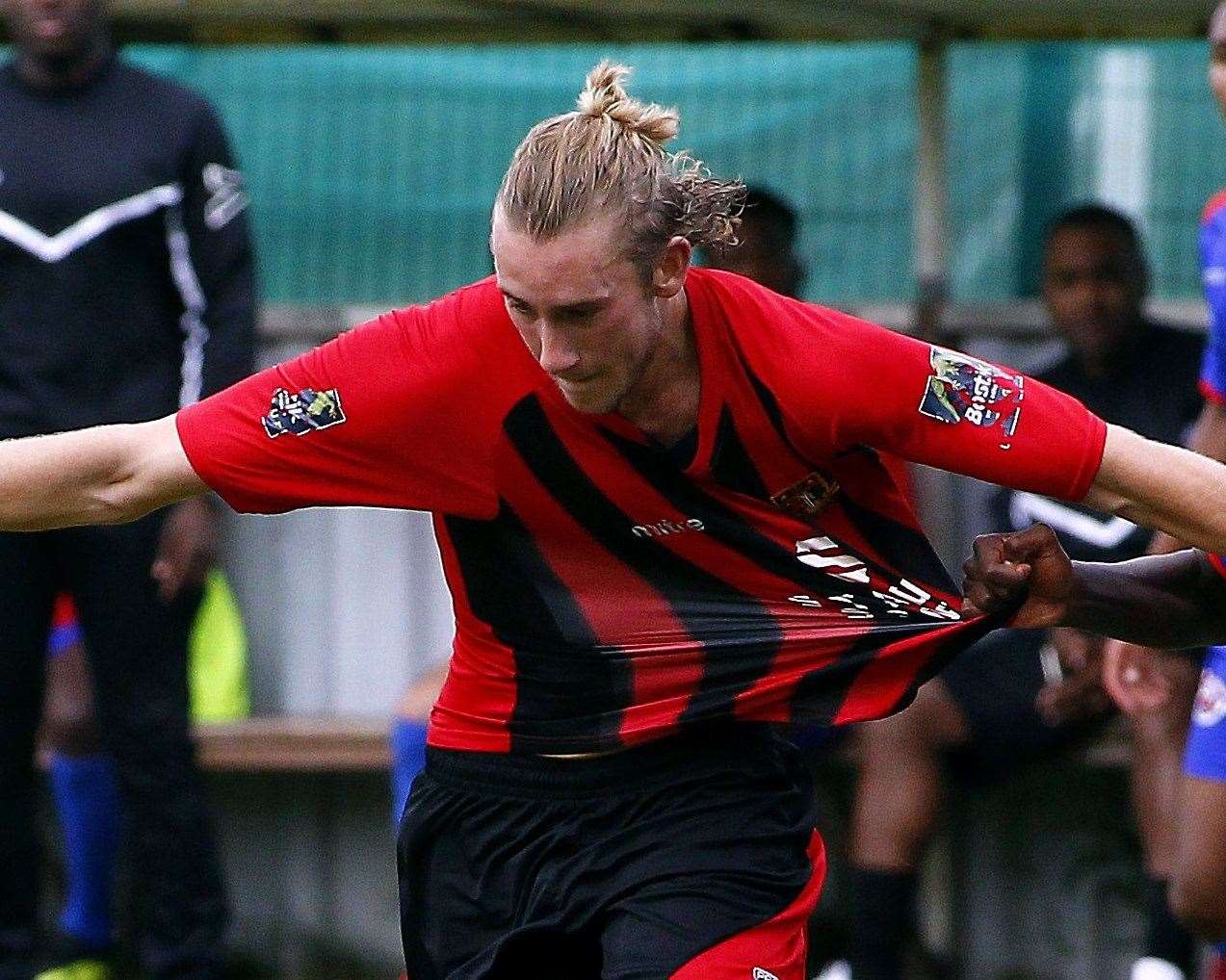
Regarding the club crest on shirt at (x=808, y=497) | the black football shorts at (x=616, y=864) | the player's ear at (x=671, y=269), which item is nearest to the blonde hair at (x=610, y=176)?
the player's ear at (x=671, y=269)

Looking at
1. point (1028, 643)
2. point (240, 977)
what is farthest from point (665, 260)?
point (240, 977)

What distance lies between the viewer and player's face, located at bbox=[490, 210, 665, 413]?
3240 mm

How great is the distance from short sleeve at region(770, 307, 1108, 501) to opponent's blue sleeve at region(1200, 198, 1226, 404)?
151cm

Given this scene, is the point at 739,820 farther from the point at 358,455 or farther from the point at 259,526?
the point at 259,526

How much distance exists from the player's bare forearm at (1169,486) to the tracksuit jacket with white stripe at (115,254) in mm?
2515

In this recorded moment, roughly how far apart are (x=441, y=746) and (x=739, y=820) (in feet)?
1.73

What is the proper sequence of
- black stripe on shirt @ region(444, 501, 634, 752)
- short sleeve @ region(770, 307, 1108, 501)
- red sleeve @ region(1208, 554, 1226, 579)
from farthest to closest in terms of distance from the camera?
1. red sleeve @ region(1208, 554, 1226, 579)
2. black stripe on shirt @ region(444, 501, 634, 752)
3. short sleeve @ region(770, 307, 1108, 501)

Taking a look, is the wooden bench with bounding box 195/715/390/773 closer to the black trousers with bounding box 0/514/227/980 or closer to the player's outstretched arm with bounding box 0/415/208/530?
the black trousers with bounding box 0/514/227/980

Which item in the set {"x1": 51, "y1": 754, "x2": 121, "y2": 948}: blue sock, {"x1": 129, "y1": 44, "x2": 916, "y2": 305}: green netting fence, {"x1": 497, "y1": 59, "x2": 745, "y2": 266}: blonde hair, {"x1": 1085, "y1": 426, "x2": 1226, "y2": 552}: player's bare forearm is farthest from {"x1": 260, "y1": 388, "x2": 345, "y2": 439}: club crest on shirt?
{"x1": 129, "y1": 44, "x2": 916, "y2": 305}: green netting fence

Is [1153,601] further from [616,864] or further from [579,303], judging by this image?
[579,303]

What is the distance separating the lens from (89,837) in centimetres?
605

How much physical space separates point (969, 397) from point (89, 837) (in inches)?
136

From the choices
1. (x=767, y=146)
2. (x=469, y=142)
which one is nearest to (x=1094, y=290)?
(x=767, y=146)

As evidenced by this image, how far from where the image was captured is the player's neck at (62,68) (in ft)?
17.4
